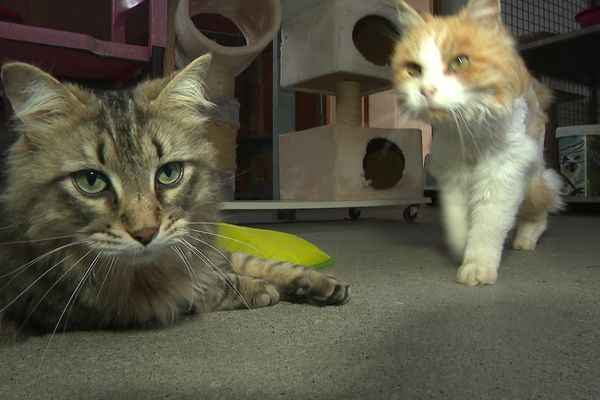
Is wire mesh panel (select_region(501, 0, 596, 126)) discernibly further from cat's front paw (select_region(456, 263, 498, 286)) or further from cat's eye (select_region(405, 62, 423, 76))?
cat's front paw (select_region(456, 263, 498, 286))

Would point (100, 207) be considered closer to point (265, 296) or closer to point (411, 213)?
point (265, 296)

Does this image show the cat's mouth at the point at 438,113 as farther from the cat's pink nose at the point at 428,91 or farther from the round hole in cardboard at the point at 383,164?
the round hole in cardboard at the point at 383,164

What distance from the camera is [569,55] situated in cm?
316

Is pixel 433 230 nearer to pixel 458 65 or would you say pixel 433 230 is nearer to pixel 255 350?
pixel 458 65

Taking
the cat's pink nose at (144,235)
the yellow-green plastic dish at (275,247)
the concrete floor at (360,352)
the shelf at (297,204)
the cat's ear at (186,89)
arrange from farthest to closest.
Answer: the shelf at (297,204) → the yellow-green plastic dish at (275,247) → the cat's ear at (186,89) → the cat's pink nose at (144,235) → the concrete floor at (360,352)

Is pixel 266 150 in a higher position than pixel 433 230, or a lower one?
higher

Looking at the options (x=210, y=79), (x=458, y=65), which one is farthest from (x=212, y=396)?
(x=210, y=79)

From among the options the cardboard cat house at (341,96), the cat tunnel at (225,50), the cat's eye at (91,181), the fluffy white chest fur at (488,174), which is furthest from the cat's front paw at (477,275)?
the cardboard cat house at (341,96)

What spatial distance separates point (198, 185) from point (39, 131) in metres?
0.27

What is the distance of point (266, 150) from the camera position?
3.59 meters

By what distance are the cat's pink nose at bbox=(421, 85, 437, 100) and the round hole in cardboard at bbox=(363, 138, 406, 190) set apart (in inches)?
67.2

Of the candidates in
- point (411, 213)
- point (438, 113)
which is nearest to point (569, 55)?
point (411, 213)

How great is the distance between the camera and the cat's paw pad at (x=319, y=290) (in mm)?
941

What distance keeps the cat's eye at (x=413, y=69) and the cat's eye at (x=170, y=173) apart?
26.7 inches
